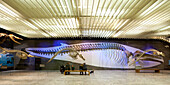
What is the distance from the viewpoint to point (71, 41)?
A: 48.4 feet

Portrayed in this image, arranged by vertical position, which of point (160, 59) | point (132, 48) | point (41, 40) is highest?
point (41, 40)

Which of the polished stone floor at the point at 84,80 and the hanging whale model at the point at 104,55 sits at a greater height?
the hanging whale model at the point at 104,55

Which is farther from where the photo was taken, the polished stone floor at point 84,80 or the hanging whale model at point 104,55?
the hanging whale model at point 104,55

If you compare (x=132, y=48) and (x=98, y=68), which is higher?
(x=132, y=48)

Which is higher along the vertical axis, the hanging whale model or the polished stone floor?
the hanging whale model

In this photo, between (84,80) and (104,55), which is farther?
(104,55)

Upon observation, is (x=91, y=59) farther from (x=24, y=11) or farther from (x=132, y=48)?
(x=24, y=11)

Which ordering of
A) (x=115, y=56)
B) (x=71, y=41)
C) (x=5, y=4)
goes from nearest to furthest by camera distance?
(x=5, y=4) < (x=115, y=56) < (x=71, y=41)

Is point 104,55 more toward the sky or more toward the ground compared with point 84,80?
more toward the sky

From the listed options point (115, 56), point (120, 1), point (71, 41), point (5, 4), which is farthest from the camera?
point (71, 41)

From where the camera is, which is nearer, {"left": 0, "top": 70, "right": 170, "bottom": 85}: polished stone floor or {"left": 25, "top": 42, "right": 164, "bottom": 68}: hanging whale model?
{"left": 0, "top": 70, "right": 170, "bottom": 85}: polished stone floor

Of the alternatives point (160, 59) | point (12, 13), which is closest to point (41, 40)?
point (12, 13)

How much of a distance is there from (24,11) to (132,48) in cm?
1207

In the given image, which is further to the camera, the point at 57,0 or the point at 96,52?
the point at 96,52
